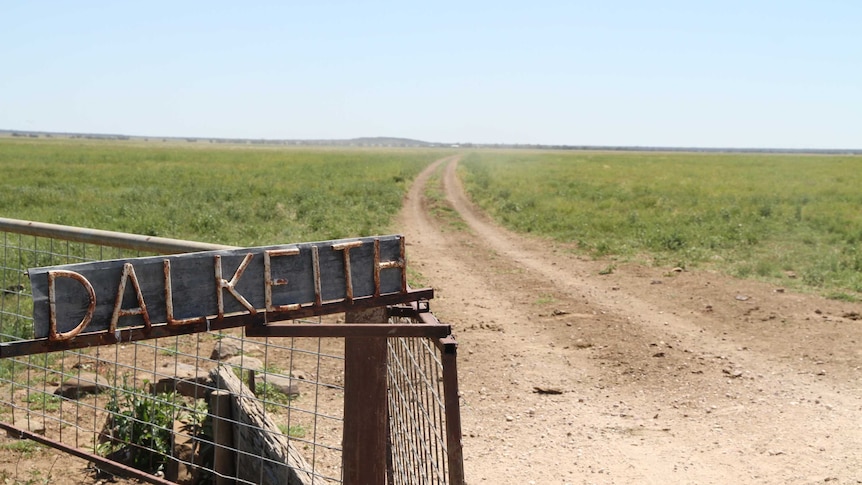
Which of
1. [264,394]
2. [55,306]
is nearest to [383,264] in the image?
[55,306]

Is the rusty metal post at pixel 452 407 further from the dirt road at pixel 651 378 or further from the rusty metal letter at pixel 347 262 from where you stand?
the dirt road at pixel 651 378

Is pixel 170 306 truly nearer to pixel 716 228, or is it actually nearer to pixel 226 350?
pixel 226 350

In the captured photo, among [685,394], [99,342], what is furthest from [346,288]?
[685,394]

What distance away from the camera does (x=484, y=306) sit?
387 inches

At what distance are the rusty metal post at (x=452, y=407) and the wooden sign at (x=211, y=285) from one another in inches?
13.4

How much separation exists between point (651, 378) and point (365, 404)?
510 cm

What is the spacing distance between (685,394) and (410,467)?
437cm

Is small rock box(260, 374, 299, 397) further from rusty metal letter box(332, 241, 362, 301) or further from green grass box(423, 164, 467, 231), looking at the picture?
green grass box(423, 164, 467, 231)

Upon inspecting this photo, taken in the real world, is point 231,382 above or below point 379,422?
below

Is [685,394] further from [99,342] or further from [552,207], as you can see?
[552,207]

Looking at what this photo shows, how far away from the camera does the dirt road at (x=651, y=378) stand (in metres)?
5.42

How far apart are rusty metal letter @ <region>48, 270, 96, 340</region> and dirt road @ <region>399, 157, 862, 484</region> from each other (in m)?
3.34

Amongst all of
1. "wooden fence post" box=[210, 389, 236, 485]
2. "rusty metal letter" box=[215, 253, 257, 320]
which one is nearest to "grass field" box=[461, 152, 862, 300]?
"wooden fence post" box=[210, 389, 236, 485]

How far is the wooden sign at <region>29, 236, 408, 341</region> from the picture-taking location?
2314mm
